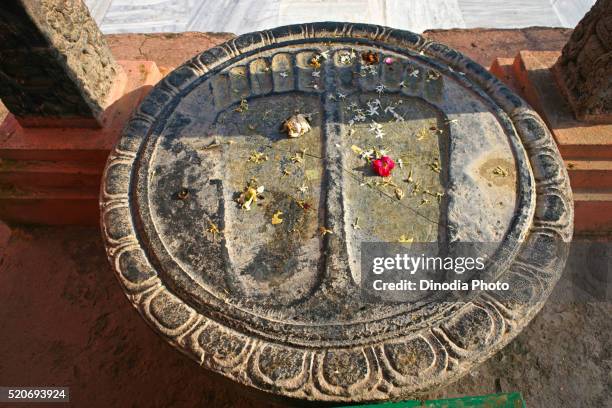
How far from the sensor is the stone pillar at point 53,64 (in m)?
2.54

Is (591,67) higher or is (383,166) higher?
(591,67)

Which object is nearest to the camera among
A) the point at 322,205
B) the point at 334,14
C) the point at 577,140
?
the point at 322,205

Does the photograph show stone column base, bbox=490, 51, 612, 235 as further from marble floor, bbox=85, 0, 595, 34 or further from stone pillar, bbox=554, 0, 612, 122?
marble floor, bbox=85, 0, 595, 34

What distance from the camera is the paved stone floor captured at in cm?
287

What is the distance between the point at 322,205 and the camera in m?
2.24

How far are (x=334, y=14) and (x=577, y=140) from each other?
2.87 meters

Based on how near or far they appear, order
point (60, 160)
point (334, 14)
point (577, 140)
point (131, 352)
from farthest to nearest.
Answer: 1. point (334, 14)
2. point (60, 160)
3. point (131, 352)
4. point (577, 140)

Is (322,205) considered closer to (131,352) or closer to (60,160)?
(131,352)

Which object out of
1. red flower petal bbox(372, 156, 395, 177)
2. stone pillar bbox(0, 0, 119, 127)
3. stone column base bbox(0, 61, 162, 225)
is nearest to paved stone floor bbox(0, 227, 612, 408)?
stone column base bbox(0, 61, 162, 225)

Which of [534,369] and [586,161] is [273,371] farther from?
[586,161]

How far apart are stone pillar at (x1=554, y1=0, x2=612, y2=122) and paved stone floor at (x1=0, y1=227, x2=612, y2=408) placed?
1209mm

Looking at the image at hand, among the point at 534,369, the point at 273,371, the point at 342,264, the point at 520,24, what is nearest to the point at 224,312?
the point at 273,371

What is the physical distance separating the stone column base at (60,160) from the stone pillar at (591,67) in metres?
2.82

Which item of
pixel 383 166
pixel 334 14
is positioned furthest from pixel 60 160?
pixel 334 14
